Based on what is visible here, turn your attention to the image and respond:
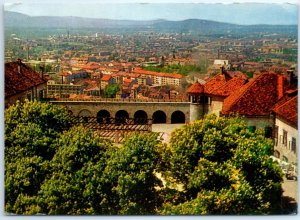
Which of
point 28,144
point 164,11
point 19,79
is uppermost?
point 164,11

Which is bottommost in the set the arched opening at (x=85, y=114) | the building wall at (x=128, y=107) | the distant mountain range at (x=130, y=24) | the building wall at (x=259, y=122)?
the building wall at (x=259, y=122)

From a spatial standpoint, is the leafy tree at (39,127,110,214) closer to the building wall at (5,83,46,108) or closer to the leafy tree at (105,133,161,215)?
the leafy tree at (105,133,161,215)

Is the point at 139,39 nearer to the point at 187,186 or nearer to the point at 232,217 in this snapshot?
the point at 187,186

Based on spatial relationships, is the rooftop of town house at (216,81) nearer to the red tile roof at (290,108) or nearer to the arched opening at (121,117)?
the red tile roof at (290,108)

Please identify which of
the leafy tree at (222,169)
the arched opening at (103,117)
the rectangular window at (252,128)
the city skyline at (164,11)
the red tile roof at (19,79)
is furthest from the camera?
the arched opening at (103,117)

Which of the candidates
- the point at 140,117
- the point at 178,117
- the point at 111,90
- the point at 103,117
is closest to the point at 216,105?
the point at 178,117

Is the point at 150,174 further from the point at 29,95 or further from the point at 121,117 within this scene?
the point at 29,95

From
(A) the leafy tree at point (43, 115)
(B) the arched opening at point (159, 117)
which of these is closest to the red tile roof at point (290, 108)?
(B) the arched opening at point (159, 117)
